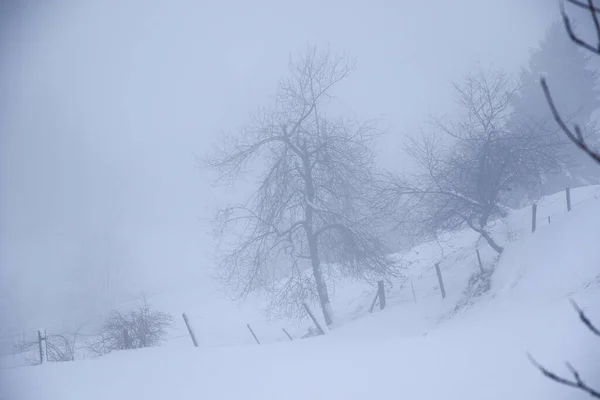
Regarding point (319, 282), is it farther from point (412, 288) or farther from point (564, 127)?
point (564, 127)

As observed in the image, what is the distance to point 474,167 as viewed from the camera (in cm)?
1119

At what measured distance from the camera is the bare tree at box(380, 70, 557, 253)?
A: 10.9m

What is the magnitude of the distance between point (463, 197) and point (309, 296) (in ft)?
20.8

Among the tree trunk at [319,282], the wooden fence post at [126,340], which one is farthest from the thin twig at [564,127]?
the wooden fence post at [126,340]

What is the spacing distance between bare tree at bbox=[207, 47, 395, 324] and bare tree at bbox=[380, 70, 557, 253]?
4.80 feet

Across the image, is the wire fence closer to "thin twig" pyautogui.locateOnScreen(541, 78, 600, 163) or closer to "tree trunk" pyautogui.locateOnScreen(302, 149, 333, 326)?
"tree trunk" pyautogui.locateOnScreen(302, 149, 333, 326)

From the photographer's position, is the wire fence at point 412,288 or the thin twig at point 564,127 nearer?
the thin twig at point 564,127

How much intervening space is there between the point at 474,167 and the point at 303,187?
5879mm

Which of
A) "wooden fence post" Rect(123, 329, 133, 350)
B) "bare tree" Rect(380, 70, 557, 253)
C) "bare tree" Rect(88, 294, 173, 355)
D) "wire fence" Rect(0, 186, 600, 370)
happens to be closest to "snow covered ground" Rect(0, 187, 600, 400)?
"wire fence" Rect(0, 186, 600, 370)

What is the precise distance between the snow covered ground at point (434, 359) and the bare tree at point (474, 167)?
2.49m

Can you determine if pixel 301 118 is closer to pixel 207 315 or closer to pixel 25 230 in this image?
pixel 207 315

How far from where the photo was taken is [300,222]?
12.4 metres

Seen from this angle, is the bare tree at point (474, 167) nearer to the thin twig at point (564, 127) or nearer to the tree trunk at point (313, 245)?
the tree trunk at point (313, 245)

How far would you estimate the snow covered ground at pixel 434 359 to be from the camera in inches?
133
